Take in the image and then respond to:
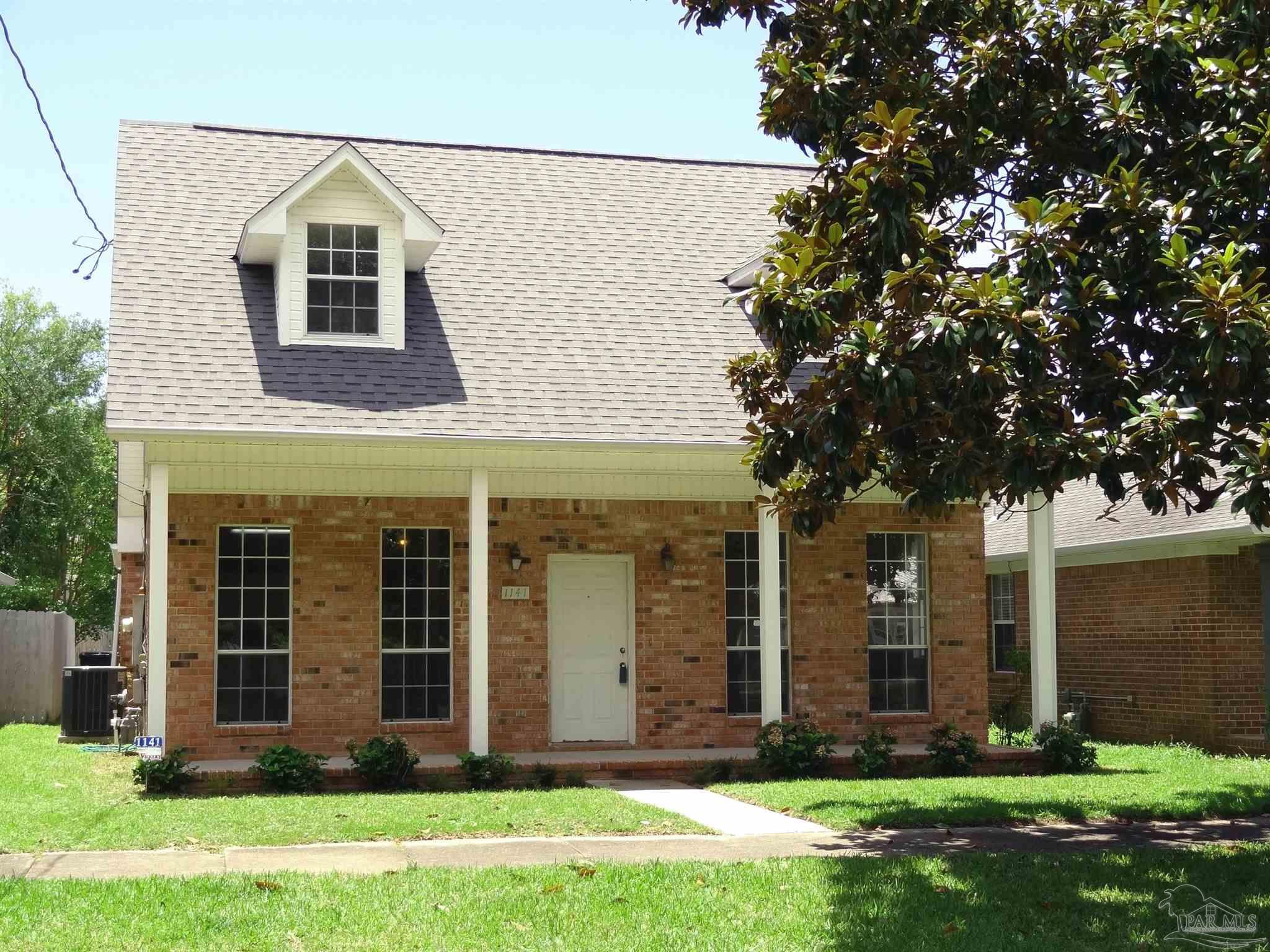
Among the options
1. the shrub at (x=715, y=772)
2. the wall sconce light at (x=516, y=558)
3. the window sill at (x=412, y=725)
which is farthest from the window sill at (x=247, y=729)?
the shrub at (x=715, y=772)

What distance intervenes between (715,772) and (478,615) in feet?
9.73

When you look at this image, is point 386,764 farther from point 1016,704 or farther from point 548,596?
point 1016,704

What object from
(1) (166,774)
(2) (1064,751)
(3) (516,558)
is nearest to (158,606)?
(1) (166,774)

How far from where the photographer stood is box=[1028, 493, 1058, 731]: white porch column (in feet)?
51.5

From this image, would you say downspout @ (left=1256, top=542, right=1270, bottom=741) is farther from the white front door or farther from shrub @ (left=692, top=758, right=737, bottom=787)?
the white front door

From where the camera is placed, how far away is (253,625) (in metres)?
15.2

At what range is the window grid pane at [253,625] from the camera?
49.5ft

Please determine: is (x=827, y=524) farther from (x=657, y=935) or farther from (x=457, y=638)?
(x=657, y=935)

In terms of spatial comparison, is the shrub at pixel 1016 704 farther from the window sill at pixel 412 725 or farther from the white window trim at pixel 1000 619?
the window sill at pixel 412 725

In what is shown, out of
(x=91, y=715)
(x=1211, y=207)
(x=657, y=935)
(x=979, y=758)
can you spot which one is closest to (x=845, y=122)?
(x=1211, y=207)

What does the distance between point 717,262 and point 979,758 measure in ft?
23.3

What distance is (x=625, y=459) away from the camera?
15711mm

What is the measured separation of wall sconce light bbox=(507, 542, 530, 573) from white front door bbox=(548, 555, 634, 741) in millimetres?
363

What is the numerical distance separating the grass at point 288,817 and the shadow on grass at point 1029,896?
2.50 m
